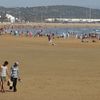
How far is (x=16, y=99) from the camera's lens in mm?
16703

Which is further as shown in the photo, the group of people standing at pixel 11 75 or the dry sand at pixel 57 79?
the group of people standing at pixel 11 75

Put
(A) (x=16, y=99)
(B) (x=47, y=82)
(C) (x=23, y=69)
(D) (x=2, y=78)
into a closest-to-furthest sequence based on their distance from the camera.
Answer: (A) (x=16, y=99) < (D) (x=2, y=78) < (B) (x=47, y=82) < (C) (x=23, y=69)

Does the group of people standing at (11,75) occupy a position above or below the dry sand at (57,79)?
above

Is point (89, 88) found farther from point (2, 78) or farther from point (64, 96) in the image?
point (2, 78)

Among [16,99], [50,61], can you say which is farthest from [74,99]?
[50,61]

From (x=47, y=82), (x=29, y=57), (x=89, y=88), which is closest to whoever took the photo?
(x=89, y=88)

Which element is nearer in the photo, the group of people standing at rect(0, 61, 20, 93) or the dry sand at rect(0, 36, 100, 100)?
the dry sand at rect(0, 36, 100, 100)

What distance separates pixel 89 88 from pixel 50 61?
10.4 metres

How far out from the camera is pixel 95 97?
17.2m

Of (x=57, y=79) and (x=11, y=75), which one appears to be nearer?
(x=11, y=75)

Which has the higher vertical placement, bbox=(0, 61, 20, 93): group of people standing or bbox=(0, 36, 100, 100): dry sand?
bbox=(0, 61, 20, 93): group of people standing

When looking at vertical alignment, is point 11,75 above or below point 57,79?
above

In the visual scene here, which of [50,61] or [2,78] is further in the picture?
[50,61]

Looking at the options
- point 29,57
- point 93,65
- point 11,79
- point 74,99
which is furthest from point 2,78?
point 29,57
